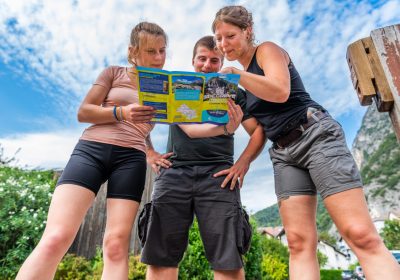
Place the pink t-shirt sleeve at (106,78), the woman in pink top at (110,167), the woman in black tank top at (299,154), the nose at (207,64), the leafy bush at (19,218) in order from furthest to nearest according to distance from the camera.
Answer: the leafy bush at (19,218)
the nose at (207,64)
the pink t-shirt sleeve at (106,78)
the woman in pink top at (110,167)
the woman in black tank top at (299,154)

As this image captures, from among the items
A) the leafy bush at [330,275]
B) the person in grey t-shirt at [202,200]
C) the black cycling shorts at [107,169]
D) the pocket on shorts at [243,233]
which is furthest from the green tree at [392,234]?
the black cycling shorts at [107,169]

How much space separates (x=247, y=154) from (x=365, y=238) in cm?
89

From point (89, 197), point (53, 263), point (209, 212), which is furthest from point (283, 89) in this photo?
point (53, 263)

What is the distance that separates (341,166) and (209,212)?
81cm

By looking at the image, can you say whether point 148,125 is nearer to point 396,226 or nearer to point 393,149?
point 396,226

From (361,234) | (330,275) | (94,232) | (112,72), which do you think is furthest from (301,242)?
(330,275)

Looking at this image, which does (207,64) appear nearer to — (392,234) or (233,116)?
(233,116)

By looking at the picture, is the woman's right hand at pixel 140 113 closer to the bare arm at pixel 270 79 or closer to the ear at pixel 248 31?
the bare arm at pixel 270 79

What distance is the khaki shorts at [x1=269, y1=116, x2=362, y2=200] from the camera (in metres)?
1.47

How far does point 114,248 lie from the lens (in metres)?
1.63

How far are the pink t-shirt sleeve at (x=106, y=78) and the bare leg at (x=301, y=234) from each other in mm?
1361

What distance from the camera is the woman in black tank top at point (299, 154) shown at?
1378 millimetres

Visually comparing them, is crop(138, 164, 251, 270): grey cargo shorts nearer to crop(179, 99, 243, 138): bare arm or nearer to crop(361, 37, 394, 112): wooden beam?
crop(179, 99, 243, 138): bare arm

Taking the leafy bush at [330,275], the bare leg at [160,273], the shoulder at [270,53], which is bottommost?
the leafy bush at [330,275]
